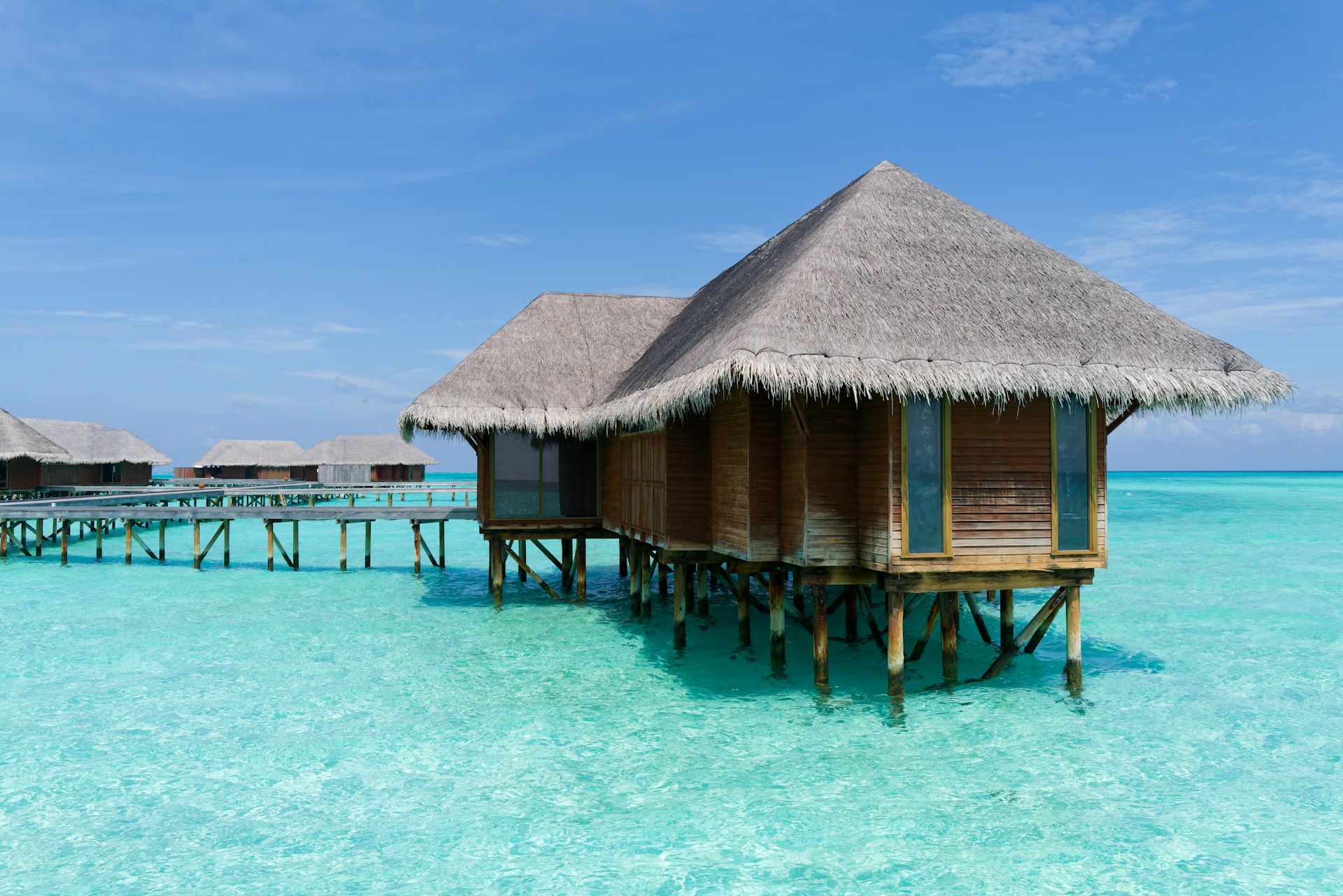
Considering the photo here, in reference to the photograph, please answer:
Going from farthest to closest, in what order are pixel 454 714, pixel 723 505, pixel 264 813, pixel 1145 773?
pixel 723 505 → pixel 454 714 → pixel 1145 773 → pixel 264 813

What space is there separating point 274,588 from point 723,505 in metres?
12.5

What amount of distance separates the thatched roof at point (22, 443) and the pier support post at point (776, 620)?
3304 centimetres

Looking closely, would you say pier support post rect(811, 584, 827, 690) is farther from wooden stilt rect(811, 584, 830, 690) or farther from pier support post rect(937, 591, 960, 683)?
pier support post rect(937, 591, 960, 683)

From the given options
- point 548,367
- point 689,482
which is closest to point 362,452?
point 548,367

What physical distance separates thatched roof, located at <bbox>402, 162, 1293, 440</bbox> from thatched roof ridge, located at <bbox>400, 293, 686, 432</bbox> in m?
3.73

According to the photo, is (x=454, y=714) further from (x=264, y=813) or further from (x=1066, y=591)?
(x=1066, y=591)

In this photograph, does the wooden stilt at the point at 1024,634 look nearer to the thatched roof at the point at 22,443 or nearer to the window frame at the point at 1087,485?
the window frame at the point at 1087,485

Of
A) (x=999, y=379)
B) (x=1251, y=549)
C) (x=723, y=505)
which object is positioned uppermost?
(x=999, y=379)

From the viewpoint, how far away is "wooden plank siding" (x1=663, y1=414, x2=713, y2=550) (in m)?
11.0

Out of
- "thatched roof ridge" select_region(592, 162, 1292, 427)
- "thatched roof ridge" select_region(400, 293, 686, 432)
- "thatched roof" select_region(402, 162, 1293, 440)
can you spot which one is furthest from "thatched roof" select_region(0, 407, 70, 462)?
"thatched roof ridge" select_region(592, 162, 1292, 427)

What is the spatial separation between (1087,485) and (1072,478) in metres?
0.19

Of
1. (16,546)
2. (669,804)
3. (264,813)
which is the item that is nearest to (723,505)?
(669,804)

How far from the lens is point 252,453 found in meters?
56.4

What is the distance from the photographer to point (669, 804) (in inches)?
274
